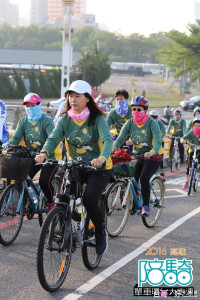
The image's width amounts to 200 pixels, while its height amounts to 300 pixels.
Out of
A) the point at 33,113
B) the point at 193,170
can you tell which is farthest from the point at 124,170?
the point at 193,170

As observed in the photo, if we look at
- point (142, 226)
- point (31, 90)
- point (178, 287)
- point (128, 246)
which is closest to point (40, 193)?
point (128, 246)

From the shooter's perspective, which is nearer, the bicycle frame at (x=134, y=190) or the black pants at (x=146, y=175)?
the bicycle frame at (x=134, y=190)

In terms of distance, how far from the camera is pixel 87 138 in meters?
5.88

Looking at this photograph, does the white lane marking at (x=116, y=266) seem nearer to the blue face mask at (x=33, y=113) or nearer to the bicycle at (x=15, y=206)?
the bicycle at (x=15, y=206)

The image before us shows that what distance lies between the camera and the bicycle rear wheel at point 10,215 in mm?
6715

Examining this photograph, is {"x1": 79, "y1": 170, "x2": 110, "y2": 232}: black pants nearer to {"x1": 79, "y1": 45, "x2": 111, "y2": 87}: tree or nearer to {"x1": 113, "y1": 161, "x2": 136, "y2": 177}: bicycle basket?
{"x1": 113, "y1": 161, "x2": 136, "y2": 177}: bicycle basket

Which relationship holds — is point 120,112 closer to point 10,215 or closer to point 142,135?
point 142,135

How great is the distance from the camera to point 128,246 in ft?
24.1

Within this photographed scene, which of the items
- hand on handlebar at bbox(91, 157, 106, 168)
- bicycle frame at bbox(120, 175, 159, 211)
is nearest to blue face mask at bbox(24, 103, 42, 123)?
bicycle frame at bbox(120, 175, 159, 211)

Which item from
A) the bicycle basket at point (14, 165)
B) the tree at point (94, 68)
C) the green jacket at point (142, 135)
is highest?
the tree at point (94, 68)

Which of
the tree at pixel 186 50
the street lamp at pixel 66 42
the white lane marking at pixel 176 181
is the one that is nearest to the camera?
the white lane marking at pixel 176 181

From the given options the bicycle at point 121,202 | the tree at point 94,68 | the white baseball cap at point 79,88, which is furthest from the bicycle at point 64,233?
the tree at point 94,68

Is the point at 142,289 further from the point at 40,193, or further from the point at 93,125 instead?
the point at 40,193

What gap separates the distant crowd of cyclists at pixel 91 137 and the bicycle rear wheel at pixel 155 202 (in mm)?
305
